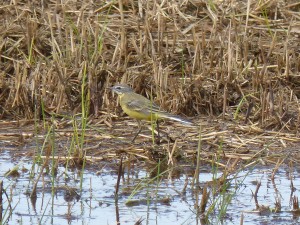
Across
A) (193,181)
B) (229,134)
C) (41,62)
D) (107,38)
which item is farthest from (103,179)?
(107,38)

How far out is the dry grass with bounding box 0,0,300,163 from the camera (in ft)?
36.8

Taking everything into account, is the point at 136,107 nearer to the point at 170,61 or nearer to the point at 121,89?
the point at 121,89

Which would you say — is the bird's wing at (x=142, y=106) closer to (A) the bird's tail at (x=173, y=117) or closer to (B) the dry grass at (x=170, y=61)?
(A) the bird's tail at (x=173, y=117)

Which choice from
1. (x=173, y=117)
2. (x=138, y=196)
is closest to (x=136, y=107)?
(x=173, y=117)

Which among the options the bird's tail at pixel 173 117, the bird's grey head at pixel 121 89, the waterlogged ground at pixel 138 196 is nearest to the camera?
the waterlogged ground at pixel 138 196

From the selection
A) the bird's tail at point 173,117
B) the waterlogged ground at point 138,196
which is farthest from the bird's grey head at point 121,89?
the waterlogged ground at point 138,196

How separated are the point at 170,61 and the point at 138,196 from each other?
13.7ft

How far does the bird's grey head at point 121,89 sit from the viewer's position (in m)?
11.1

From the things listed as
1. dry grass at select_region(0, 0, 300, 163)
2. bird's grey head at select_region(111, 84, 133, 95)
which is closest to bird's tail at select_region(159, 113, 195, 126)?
dry grass at select_region(0, 0, 300, 163)

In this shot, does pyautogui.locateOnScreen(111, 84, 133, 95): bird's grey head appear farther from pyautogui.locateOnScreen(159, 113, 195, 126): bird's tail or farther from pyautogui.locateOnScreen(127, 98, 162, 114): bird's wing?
pyautogui.locateOnScreen(159, 113, 195, 126): bird's tail

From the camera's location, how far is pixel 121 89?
36.6 ft

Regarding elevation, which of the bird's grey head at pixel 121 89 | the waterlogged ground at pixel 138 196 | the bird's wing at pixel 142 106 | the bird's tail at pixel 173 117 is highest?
the bird's grey head at pixel 121 89

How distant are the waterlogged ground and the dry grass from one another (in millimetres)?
628

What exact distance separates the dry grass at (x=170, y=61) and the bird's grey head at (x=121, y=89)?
35 centimetres
